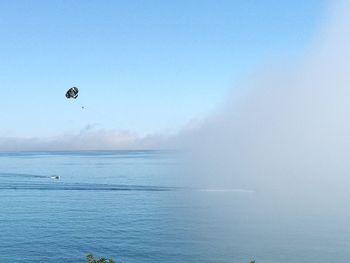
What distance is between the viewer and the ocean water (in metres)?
81.8

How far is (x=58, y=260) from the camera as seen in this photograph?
78.9 metres

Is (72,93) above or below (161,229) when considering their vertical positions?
above

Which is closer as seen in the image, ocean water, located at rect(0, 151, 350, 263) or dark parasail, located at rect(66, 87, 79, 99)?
dark parasail, located at rect(66, 87, 79, 99)

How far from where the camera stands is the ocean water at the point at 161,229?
81812 mm

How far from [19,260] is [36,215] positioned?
3890cm

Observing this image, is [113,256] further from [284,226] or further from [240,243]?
[284,226]

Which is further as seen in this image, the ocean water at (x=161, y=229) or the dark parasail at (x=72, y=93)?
the ocean water at (x=161, y=229)

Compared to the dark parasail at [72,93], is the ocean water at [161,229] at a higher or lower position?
lower

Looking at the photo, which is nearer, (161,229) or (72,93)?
(72,93)

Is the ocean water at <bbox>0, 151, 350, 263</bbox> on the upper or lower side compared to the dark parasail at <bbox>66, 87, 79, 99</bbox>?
lower

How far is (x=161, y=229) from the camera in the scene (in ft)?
332

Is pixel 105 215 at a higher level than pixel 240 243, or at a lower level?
higher

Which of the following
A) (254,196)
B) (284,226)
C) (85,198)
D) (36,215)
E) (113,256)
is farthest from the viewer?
(254,196)

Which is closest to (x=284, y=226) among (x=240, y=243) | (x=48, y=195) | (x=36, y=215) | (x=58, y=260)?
(x=240, y=243)
